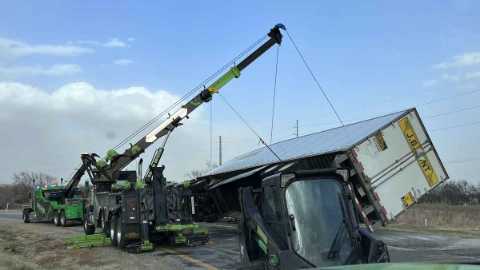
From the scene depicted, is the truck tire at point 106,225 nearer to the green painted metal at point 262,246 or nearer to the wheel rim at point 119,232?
the wheel rim at point 119,232

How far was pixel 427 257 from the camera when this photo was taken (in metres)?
13.2

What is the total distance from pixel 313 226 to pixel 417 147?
8867 millimetres

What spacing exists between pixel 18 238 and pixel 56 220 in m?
7.41

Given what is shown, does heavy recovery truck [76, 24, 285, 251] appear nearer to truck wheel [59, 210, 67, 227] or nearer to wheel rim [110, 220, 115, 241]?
wheel rim [110, 220, 115, 241]

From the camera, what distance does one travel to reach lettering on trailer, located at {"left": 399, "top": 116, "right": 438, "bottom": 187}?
1471 cm

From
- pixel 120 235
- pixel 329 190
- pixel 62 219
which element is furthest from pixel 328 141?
pixel 62 219

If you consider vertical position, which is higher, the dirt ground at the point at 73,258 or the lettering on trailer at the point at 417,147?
the lettering on trailer at the point at 417,147

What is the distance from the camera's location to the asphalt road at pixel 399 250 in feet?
42.5

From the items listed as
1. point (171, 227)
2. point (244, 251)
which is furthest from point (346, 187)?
point (171, 227)

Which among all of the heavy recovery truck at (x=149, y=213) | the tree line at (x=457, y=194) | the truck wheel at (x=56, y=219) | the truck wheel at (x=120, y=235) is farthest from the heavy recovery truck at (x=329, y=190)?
the tree line at (x=457, y=194)

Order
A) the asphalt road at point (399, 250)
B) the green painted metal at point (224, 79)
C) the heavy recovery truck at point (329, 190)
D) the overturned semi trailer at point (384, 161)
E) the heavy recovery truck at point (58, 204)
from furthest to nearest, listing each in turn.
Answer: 1. the heavy recovery truck at point (58, 204)
2. the green painted metal at point (224, 79)
3. the overturned semi trailer at point (384, 161)
4. the asphalt road at point (399, 250)
5. the heavy recovery truck at point (329, 190)

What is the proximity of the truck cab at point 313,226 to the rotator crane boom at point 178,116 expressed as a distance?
14.6 m

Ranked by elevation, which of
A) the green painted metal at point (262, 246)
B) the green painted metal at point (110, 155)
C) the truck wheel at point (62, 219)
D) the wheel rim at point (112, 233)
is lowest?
the green painted metal at point (262, 246)

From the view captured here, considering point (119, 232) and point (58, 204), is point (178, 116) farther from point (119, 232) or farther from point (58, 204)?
point (58, 204)
